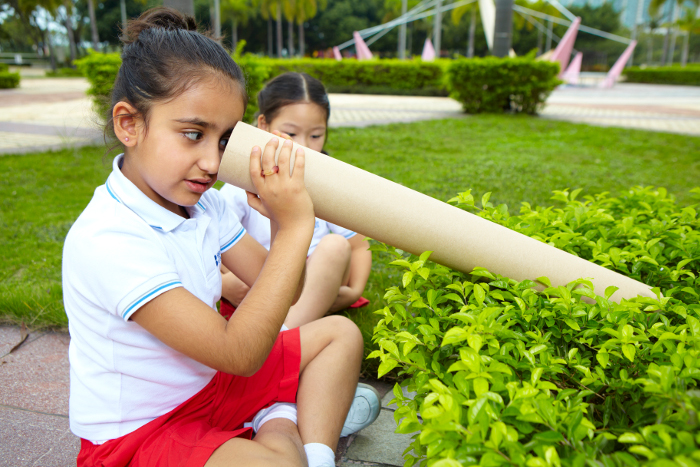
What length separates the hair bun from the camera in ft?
5.09

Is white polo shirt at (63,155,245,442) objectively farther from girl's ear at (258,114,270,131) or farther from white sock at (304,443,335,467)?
girl's ear at (258,114,270,131)

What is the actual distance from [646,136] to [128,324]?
8.81 meters

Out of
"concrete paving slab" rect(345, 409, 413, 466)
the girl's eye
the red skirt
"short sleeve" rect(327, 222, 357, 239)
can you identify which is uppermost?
the girl's eye

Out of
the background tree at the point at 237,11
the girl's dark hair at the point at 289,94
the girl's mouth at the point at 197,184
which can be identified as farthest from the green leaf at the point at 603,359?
Answer: the background tree at the point at 237,11

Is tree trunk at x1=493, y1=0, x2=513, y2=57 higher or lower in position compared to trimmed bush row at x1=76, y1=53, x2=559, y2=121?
higher

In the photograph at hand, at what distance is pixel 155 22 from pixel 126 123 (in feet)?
1.23

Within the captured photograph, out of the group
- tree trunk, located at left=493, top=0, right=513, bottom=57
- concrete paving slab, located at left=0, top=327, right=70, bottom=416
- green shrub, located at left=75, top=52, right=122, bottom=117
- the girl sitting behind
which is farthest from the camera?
tree trunk, located at left=493, top=0, right=513, bottom=57

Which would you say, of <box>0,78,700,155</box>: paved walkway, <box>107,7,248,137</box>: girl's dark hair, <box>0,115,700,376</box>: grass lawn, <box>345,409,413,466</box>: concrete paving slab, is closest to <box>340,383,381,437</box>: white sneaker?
<box>345,409,413,466</box>: concrete paving slab

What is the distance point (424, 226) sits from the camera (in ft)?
4.74

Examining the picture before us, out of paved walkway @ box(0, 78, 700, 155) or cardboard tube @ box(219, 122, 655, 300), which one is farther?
paved walkway @ box(0, 78, 700, 155)

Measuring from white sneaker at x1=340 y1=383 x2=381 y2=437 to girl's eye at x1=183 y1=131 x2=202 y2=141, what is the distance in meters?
0.99

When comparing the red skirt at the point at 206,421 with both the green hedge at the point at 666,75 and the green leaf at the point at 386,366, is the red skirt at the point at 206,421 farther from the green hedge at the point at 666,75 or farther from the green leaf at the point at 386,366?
the green hedge at the point at 666,75

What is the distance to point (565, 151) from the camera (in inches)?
277

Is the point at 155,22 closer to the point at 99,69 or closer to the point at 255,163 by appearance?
the point at 255,163
